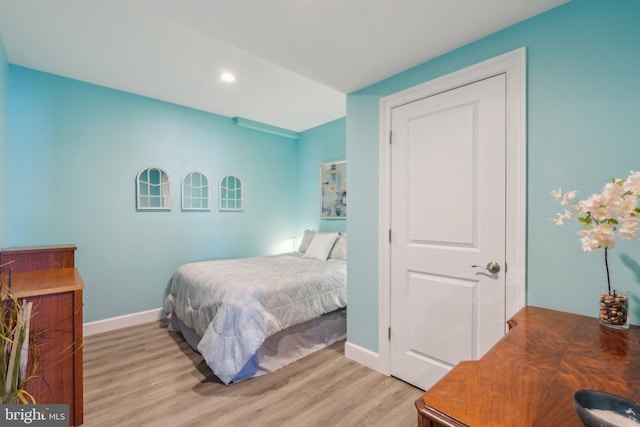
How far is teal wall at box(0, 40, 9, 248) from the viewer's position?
2.25 m

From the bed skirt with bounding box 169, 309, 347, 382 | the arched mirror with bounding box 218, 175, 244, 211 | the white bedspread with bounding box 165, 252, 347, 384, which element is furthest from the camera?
the arched mirror with bounding box 218, 175, 244, 211

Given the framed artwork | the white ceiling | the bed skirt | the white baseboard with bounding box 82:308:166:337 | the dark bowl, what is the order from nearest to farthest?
the dark bowl → the white ceiling → the bed skirt → the white baseboard with bounding box 82:308:166:337 → the framed artwork

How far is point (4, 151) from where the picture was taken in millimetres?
2352

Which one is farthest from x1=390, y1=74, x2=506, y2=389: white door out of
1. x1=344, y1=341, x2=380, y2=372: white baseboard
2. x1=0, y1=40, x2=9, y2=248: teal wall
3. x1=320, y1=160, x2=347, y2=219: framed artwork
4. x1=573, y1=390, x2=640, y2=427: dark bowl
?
x1=0, y1=40, x2=9, y2=248: teal wall

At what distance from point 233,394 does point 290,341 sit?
63cm

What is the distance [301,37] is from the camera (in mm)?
1802

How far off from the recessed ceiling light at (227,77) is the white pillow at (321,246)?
220 cm

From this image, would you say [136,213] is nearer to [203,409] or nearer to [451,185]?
[203,409]

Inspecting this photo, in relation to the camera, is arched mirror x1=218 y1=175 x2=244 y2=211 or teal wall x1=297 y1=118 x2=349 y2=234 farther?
teal wall x1=297 y1=118 x2=349 y2=234

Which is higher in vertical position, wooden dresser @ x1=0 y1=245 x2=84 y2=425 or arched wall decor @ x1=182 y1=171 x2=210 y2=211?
arched wall decor @ x1=182 y1=171 x2=210 y2=211

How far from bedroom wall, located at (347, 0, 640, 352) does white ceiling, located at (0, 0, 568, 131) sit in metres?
0.16

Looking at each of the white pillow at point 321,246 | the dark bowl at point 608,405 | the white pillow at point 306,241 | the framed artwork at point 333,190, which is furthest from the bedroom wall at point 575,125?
the white pillow at point 306,241

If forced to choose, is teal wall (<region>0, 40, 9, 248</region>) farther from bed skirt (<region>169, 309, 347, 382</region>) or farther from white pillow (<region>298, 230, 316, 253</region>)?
white pillow (<region>298, 230, 316, 253</region>)

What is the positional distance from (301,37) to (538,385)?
2016mm
